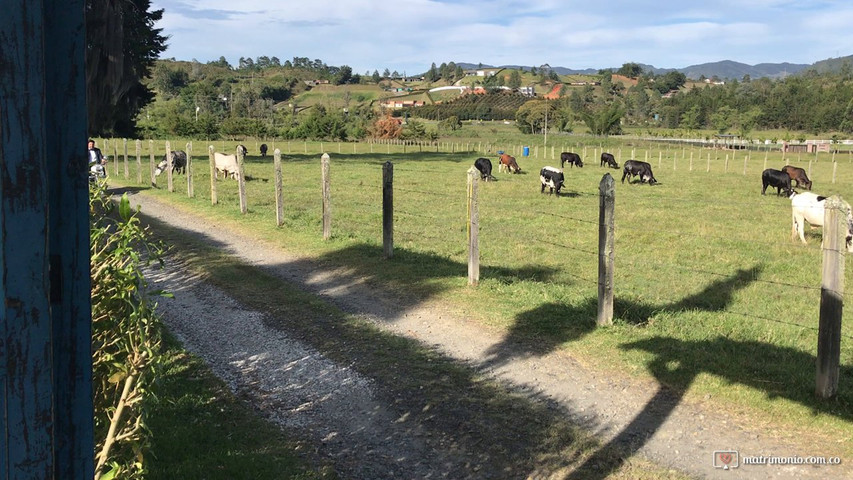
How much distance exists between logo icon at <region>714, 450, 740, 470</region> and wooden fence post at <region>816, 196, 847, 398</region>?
4.41ft

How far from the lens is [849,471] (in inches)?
162

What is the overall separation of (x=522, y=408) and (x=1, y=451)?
3.98m

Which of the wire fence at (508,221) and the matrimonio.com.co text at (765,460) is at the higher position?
the wire fence at (508,221)

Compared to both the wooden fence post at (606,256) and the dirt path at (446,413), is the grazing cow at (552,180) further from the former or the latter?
the dirt path at (446,413)

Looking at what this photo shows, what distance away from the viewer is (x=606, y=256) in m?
7.04

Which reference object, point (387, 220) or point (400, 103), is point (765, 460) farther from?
point (400, 103)

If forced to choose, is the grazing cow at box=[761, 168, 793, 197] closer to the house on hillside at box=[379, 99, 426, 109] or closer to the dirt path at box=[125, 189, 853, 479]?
the dirt path at box=[125, 189, 853, 479]

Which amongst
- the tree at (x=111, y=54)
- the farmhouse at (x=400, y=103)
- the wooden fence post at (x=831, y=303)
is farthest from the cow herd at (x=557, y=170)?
the farmhouse at (x=400, y=103)

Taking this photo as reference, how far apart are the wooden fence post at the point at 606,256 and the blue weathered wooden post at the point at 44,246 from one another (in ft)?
19.4

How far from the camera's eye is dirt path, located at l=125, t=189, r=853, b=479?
4.15 meters

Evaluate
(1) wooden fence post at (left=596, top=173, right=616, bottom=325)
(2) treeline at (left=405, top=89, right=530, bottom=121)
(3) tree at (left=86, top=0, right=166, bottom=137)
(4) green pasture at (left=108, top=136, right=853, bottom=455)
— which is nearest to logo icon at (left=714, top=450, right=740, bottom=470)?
(4) green pasture at (left=108, top=136, right=853, bottom=455)

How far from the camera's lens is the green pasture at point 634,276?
18.6ft

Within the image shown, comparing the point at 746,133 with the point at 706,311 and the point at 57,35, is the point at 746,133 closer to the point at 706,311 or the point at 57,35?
the point at 706,311

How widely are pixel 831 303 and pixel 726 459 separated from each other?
1771 millimetres
